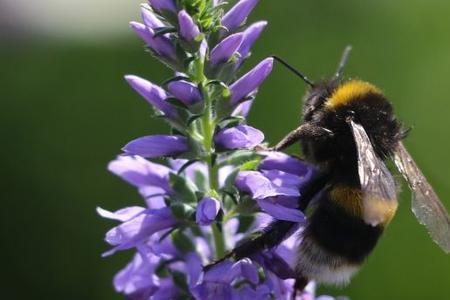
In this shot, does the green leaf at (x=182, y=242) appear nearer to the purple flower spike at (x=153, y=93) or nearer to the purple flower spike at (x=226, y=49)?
the purple flower spike at (x=153, y=93)

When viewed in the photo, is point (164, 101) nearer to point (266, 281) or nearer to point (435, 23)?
point (266, 281)

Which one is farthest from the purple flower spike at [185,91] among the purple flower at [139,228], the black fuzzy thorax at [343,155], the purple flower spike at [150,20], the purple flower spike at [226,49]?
the black fuzzy thorax at [343,155]

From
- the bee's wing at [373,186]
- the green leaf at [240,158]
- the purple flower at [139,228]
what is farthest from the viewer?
the green leaf at [240,158]

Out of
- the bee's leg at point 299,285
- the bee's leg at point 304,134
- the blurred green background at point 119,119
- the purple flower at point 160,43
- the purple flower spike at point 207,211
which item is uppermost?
the purple flower at point 160,43

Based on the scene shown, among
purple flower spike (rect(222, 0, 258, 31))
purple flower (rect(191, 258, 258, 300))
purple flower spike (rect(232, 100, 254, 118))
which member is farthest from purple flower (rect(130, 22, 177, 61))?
purple flower (rect(191, 258, 258, 300))

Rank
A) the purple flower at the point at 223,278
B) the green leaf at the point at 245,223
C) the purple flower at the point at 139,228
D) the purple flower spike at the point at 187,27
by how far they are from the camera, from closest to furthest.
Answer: the purple flower spike at the point at 187,27, the purple flower at the point at 223,278, the purple flower at the point at 139,228, the green leaf at the point at 245,223

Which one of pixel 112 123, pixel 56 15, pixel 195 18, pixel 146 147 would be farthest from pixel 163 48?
pixel 56 15

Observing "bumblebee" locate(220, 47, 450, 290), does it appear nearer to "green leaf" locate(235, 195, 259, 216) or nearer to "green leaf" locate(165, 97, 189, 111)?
"green leaf" locate(235, 195, 259, 216)

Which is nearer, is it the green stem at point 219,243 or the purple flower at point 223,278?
the purple flower at point 223,278

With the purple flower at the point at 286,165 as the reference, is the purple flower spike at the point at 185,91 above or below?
above
